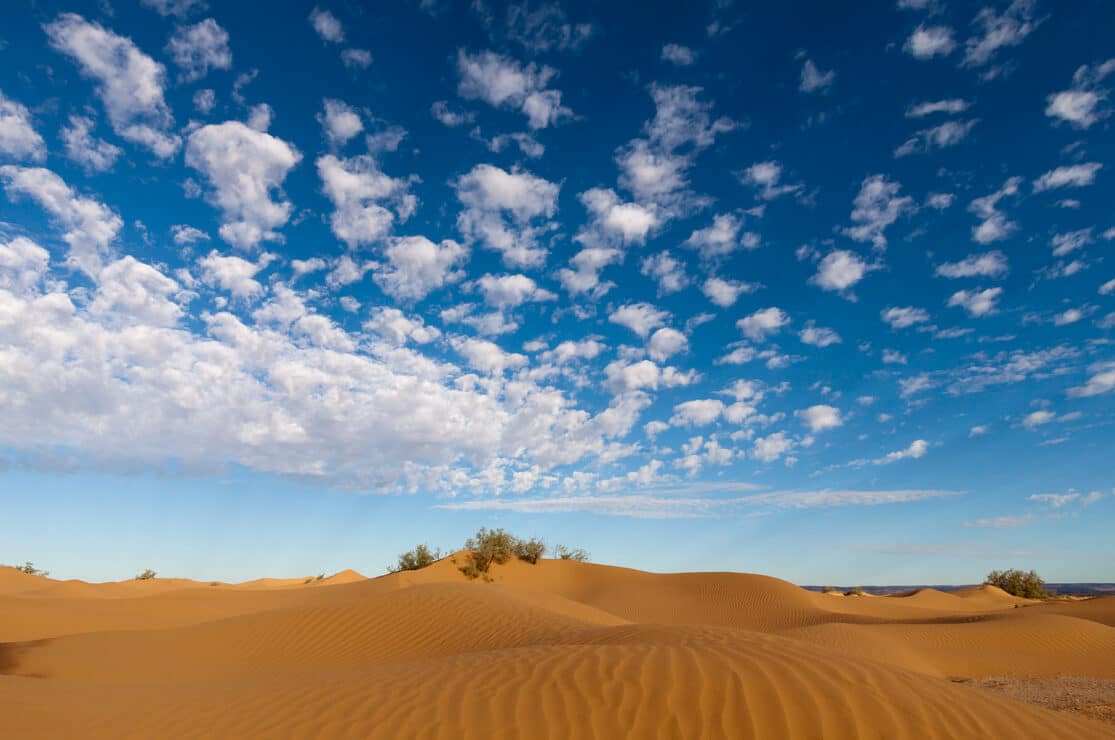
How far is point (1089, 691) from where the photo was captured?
9.70 meters

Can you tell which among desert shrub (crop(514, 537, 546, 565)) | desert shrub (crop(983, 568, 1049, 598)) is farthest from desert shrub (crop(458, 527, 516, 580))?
desert shrub (crop(983, 568, 1049, 598))

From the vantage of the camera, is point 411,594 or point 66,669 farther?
point 411,594

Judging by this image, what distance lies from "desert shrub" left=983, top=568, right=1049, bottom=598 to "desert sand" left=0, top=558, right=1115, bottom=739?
26.4 m

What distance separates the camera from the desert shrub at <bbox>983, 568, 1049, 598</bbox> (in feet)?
140

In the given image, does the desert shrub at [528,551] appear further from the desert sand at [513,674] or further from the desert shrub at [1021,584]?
the desert shrub at [1021,584]

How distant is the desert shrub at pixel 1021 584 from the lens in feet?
140

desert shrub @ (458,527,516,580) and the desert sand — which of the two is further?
desert shrub @ (458,527,516,580)

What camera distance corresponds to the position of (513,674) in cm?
630

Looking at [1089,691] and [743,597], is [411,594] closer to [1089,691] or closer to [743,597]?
[1089,691]

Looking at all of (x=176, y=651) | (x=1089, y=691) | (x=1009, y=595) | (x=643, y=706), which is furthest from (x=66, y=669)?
(x=1009, y=595)

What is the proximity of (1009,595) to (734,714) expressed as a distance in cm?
5099

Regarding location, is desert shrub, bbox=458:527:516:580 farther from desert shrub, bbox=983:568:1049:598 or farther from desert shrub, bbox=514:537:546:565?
desert shrub, bbox=983:568:1049:598

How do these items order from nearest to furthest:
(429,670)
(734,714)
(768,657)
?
1. (734,714)
2. (768,657)
3. (429,670)

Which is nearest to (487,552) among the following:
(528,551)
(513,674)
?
(528,551)
